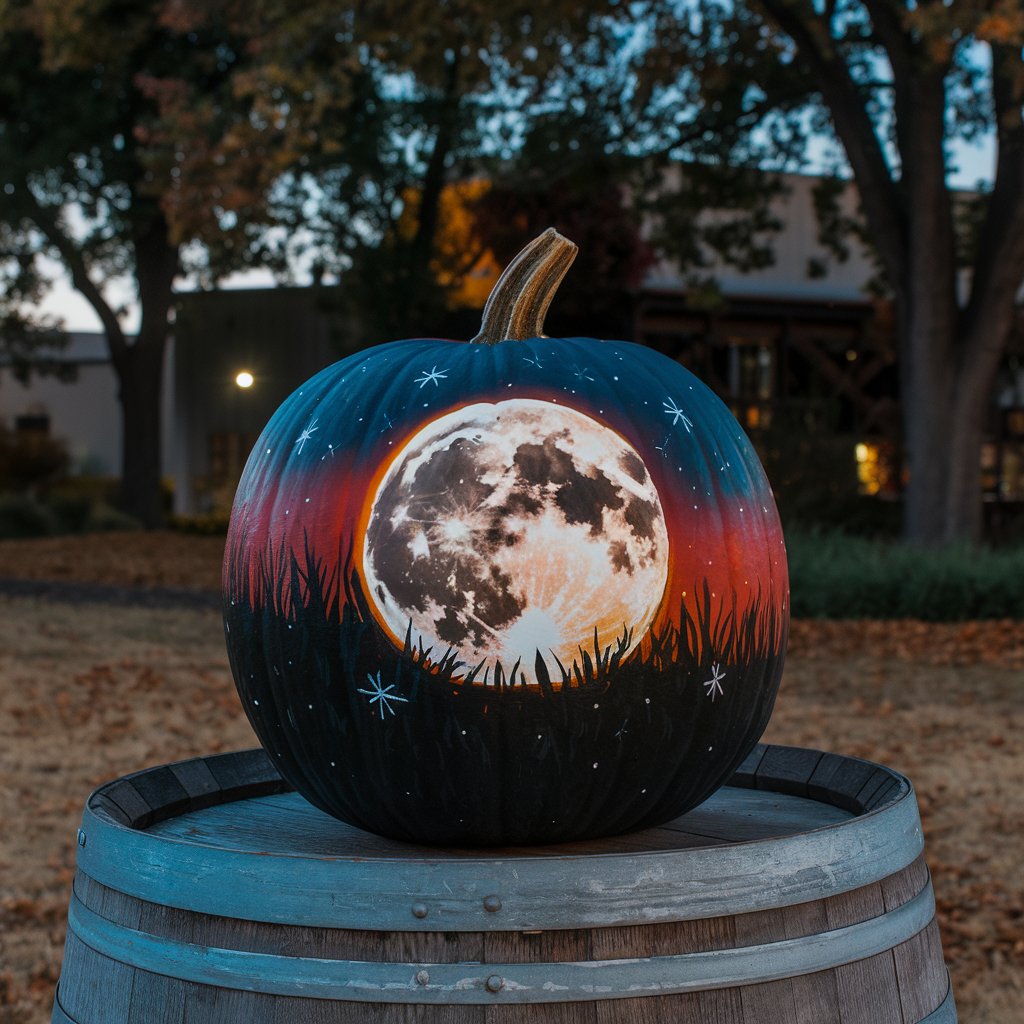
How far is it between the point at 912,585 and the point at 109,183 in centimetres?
1544

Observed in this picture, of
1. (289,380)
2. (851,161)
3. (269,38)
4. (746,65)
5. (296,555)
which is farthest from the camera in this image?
(289,380)

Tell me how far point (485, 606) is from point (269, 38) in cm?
1124

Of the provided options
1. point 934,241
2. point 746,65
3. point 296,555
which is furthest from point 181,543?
point 296,555

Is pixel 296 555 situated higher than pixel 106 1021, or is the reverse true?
pixel 296 555

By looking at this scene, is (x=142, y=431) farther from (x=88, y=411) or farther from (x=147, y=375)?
(x=88, y=411)

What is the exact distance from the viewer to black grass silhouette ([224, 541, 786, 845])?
2.21 meters

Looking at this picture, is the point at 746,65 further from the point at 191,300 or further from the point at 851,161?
the point at 191,300

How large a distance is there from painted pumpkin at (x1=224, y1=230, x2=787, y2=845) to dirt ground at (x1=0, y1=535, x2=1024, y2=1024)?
247 centimetres

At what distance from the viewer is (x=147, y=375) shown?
961 inches

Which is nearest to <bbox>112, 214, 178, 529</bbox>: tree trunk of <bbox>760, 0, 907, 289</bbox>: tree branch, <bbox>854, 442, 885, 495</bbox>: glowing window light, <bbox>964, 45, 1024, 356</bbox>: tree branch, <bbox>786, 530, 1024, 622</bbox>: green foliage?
<bbox>854, 442, 885, 495</bbox>: glowing window light

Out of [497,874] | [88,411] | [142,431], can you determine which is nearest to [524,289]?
[497,874]

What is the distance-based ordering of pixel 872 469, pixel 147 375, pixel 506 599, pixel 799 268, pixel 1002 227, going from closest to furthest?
pixel 506 599
pixel 1002 227
pixel 872 469
pixel 147 375
pixel 799 268

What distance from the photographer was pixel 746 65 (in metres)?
14.7

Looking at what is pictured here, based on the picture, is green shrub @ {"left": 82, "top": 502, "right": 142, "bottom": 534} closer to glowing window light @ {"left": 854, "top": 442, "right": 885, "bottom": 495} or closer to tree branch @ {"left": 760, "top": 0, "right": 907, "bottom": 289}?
glowing window light @ {"left": 854, "top": 442, "right": 885, "bottom": 495}
